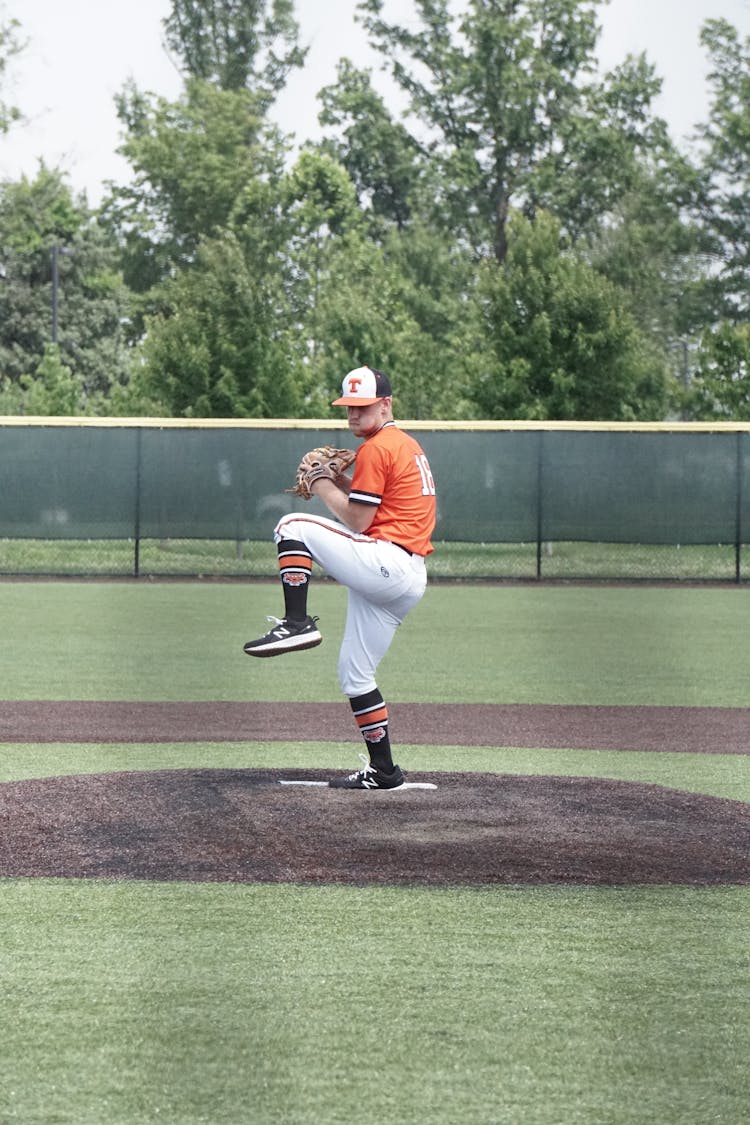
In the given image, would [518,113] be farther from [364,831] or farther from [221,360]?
[364,831]

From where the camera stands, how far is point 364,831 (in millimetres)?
5988

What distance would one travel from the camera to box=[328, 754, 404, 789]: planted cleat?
6805mm

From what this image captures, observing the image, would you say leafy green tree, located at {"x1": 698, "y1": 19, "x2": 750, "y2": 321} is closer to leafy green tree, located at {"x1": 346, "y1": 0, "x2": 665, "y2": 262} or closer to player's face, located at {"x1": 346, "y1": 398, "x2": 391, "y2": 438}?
leafy green tree, located at {"x1": 346, "y1": 0, "x2": 665, "y2": 262}

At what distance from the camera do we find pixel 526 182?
5206cm

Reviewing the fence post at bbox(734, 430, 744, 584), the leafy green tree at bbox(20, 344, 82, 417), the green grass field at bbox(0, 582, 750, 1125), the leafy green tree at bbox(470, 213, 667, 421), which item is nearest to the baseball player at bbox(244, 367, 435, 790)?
the green grass field at bbox(0, 582, 750, 1125)

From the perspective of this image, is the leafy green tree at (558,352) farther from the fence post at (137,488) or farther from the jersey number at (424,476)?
the jersey number at (424,476)

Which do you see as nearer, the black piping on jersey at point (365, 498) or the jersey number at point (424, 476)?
the black piping on jersey at point (365, 498)

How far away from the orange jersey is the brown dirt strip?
2582 mm

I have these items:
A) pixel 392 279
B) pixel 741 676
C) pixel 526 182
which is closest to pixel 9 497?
pixel 741 676

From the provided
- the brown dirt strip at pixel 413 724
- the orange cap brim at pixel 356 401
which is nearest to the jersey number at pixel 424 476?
the orange cap brim at pixel 356 401

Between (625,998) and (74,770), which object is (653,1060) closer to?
(625,998)

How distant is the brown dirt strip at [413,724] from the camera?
29.8 feet

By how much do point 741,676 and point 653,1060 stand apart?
9.55 m

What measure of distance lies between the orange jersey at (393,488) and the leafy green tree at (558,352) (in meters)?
21.1
